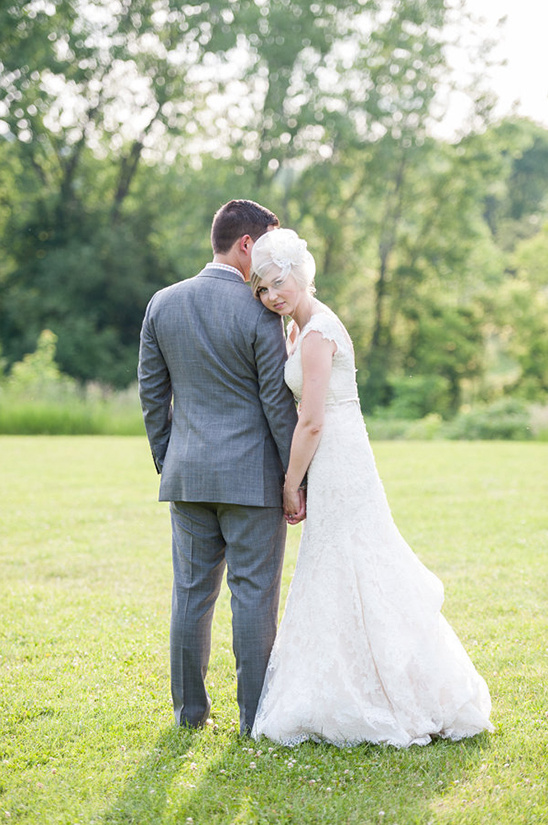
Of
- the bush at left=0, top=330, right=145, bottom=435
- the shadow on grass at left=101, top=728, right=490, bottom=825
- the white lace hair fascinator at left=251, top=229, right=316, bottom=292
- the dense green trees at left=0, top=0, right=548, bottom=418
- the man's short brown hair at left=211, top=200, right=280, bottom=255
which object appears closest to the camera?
the shadow on grass at left=101, top=728, right=490, bottom=825

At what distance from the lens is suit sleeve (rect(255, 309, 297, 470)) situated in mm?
3260

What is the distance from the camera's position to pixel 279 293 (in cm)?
329

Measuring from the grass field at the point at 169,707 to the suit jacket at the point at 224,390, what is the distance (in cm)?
108

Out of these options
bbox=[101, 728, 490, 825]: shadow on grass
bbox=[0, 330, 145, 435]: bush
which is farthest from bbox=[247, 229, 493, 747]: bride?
bbox=[0, 330, 145, 435]: bush

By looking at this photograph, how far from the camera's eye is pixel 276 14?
24.0 meters

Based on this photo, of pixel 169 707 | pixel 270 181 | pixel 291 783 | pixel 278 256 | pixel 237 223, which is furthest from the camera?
pixel 270 181

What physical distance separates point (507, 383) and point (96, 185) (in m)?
15.9

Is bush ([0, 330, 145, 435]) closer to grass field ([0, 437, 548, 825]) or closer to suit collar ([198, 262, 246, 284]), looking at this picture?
grass field ([0, 437, 548, 825])

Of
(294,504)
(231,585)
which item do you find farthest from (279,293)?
(231,585)

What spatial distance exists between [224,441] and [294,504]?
0.42m

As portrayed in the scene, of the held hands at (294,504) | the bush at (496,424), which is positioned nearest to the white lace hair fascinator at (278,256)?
the held hands at (294,504)

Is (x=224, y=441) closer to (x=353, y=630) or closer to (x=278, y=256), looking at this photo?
(x=278, y=256)

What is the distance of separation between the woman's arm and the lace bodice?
0.03 metres

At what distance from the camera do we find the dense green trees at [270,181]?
81.4 ft
